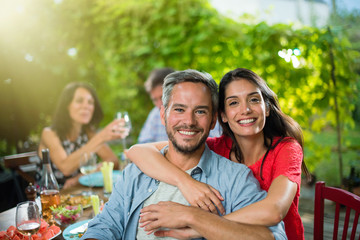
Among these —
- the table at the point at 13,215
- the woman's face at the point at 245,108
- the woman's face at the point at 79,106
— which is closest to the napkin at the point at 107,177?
the table at the point at 13,215

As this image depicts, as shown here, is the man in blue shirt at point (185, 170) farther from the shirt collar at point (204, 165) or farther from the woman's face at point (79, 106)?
the woman's face at point (79, 106)

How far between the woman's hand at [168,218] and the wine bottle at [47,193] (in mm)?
660

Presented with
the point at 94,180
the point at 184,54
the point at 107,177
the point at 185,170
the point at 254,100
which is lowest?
the point at 94,180

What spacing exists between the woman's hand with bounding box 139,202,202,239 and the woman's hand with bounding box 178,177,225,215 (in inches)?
3.3

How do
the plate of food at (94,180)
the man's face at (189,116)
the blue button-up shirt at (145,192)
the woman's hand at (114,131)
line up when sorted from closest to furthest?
the blue button-up shirt at (145,192) → the man's face at (189,116) → the plate of food at (94,180) → the woman's hand at (114,131)

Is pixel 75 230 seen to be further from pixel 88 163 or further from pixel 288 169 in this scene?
pixel 288 169

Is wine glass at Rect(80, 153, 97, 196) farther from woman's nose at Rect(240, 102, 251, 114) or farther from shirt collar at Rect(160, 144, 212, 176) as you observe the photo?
woman's nose at Rect(240, 102, 251, 114)

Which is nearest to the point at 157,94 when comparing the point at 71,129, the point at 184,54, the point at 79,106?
the point at 184,54

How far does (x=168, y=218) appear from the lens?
1.31m

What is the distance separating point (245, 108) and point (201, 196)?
57 centimetres

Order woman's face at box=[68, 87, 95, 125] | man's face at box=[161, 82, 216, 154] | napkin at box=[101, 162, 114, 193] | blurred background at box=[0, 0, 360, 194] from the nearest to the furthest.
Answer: man's face at box=[161, 82, 216, 154]
napkin at box=[101, 162, 114, 193]
blurred background at box=[0, 0, 360, 194]
woman's face at box=[68, 87, 95, 125]

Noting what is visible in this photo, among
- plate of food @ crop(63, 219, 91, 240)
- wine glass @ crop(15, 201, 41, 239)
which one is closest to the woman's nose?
plate of food @ crop(63, 219, 91, 240)

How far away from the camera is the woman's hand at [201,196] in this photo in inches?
54.8

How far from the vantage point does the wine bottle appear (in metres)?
1.73
